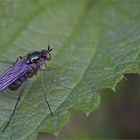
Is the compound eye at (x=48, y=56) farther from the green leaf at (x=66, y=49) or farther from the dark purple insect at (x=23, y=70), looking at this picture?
the green leaf at (x=66, y=49)

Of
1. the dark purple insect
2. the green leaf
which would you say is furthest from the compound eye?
the green leaf

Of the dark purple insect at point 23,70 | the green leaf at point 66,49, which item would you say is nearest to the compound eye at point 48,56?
the dark purple insect at point 23,70

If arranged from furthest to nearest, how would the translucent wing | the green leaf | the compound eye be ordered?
1. the compound eye
2. the translucent wing
3. the green leaf

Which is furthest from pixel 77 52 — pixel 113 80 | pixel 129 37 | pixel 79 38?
pixel 113 80

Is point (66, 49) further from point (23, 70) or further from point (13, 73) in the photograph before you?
point (13, 73)

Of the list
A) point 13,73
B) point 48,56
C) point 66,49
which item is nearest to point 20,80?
point 13,73

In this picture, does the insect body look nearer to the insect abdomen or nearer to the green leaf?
the insect abdomen

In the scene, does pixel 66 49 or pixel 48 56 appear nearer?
pixel 48 56
